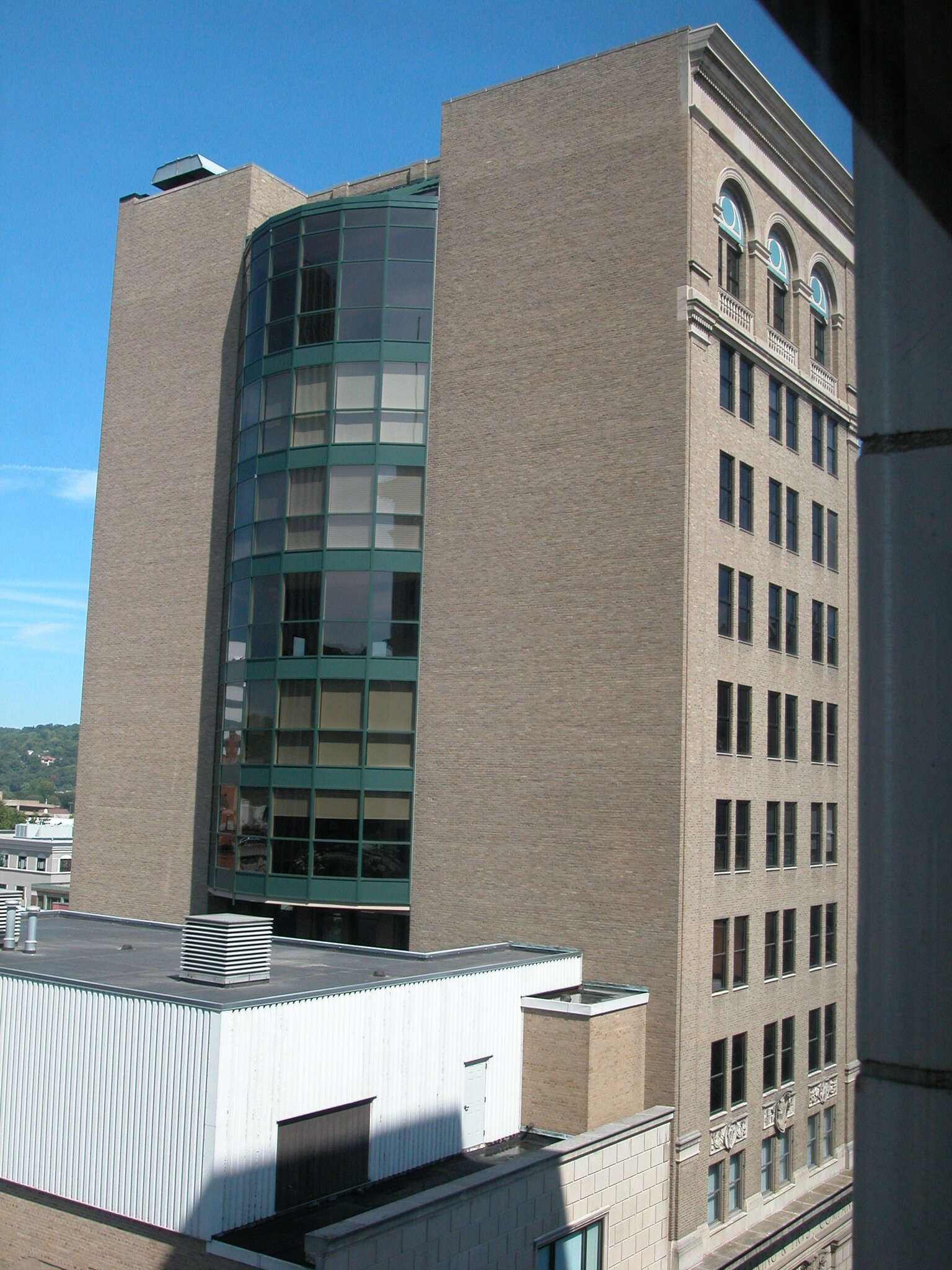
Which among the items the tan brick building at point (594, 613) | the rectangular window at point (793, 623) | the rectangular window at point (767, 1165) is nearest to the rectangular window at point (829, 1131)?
the tan brick building at point (594, 613)

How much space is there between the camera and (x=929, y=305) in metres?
3.75

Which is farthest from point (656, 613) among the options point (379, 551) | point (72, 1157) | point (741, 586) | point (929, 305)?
point (929, 305)

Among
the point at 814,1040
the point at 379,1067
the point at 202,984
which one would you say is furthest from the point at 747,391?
the point at 202,984

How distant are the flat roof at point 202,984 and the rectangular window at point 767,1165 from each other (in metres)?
8.72

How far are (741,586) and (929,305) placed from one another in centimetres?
2780

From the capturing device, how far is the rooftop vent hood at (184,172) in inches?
1641

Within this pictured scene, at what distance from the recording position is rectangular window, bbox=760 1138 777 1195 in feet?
101

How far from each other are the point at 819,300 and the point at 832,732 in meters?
13.7

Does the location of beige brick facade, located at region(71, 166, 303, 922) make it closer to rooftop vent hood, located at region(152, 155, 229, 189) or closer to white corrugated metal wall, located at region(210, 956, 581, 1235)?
rooftop vent hood, located at region(152, 155, 229, 189)

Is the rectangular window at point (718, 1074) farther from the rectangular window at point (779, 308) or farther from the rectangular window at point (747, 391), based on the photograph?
the rectangular window at point (779, 308)

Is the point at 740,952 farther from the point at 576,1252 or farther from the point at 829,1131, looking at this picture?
the point at 576,1252

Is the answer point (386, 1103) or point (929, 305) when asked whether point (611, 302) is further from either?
point (929, 305)

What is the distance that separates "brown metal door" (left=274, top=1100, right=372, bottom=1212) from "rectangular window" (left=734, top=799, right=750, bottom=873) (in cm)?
1241

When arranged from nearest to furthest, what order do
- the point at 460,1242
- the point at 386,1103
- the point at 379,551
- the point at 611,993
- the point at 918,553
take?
1. the point at 918,553
2. the point at 460,1242
3. the point at 386,1103
4. the point at 611,993
5. the point at 379,551
